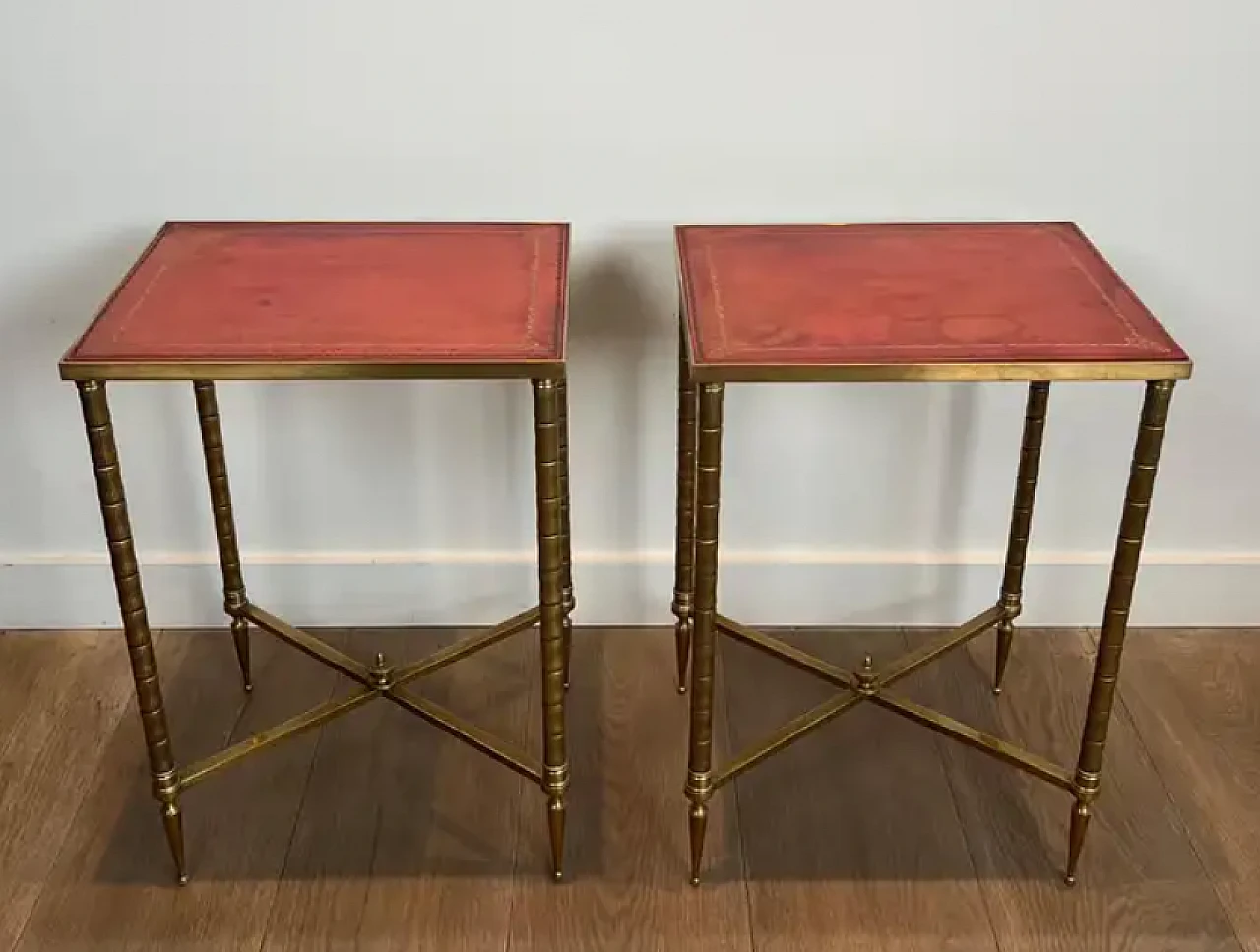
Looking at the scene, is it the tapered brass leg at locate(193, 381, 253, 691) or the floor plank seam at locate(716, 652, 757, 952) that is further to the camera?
the tapered brass leg at locate(193, 381, 253, 691)

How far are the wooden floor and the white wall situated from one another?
109 mm

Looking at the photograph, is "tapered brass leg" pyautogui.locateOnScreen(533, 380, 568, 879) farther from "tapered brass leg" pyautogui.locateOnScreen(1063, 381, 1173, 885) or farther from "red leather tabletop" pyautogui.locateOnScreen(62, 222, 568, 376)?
"tapered brass leg" pyautogui.locateOnScreen(1063, 381, 1173, 885)

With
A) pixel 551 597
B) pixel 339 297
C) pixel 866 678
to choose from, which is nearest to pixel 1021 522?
pixel 866 678

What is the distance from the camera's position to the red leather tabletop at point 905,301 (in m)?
1.44

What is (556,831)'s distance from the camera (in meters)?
1.72

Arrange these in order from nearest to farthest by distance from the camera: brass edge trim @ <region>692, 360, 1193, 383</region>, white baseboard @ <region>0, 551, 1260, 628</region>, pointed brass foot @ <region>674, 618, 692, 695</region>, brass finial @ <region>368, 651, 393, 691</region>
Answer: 1. brass edge trim @ <region>692, 360, 1193, 383</region>
2. brass finial @ <region>368, 651, 393, 691</region>
3. pointed brass foot @ <region>674, 618, 692, 695</region>
4. white baseboard @ <region>0, 551, 1260, 628</region>

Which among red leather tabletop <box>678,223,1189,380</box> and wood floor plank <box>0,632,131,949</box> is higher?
red leather tabletop <box>678,223,1189,380</box>

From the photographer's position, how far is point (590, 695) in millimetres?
2066

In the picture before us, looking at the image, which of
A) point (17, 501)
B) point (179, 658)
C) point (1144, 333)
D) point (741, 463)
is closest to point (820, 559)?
point (741, 463)

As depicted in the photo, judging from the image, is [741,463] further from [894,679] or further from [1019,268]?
[1019,268]

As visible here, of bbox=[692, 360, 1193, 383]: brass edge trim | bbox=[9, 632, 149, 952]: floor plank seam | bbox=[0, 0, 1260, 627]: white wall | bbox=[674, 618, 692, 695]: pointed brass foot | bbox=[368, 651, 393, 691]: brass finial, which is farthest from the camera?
bbox=[674, 618, 692, 695]: pointed brass foot

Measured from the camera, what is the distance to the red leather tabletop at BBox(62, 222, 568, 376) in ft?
4.77

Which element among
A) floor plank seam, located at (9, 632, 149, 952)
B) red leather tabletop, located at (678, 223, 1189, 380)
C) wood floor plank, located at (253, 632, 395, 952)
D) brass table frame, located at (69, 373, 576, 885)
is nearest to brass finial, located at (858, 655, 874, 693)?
brass table frame, located at (69, 373, 576, 885)

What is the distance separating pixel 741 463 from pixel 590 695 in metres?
0.39
